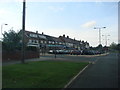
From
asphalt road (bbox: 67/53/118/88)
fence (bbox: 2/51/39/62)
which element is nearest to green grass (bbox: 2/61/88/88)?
asphalt road (bbox: 67/53/118/88)

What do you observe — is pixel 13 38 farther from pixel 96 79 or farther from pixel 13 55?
pixel 96 79

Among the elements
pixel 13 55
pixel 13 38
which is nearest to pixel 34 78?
pixel 13 55

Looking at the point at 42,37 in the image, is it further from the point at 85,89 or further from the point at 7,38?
the point at 85,89

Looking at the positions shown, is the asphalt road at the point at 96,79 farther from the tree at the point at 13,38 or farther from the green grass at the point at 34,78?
the tree at the point at 13,38

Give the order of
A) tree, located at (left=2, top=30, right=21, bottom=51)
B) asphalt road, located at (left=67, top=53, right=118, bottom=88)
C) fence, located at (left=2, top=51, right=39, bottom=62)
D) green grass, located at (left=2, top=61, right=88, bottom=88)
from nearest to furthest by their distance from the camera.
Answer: green grass, located at (left=2, top=61, right=88, bottom=88)
asphalt road, located at (left=67, top=53, right=118, bottom=88)
fence, located at (left=2, top=51, right=39, bottom=62)
tree, located at (left=2, top=30, right=21, bottom=51)

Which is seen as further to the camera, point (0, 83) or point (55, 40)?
point (55, 40)

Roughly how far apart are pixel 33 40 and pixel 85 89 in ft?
257

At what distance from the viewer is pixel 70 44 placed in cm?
12612

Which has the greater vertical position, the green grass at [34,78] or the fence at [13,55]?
the fence at [13,55]

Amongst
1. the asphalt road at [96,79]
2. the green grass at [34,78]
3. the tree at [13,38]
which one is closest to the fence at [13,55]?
the tree at [13,38]

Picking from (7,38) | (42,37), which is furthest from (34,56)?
(42,37)

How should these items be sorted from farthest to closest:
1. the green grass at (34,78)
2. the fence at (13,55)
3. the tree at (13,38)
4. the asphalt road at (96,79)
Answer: the tree at (13,38), the fence at (13,55), the asphalt road at (96,79), the green grass at (34,78)

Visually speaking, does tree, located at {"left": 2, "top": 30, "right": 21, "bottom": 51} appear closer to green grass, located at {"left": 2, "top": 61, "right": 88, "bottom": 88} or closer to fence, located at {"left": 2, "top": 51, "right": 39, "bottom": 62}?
fence, located at {"left": 2, "top": 51, "right": 39, "bottom": 62}

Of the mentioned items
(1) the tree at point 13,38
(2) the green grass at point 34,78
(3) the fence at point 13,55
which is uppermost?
(1) the tree at point 13,38
